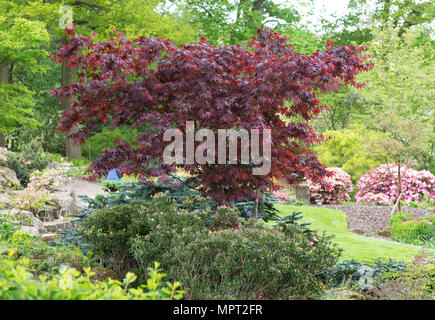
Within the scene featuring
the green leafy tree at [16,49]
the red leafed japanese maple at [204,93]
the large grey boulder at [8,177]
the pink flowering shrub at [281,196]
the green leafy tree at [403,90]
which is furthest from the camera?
the green leafy tree at [403,90]

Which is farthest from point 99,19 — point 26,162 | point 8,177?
point 8,177

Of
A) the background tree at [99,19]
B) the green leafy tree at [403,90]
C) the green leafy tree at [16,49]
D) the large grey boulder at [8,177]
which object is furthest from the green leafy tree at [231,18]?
the large grey boulder at [8,177]

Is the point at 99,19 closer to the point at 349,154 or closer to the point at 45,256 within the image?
the point at 349,154

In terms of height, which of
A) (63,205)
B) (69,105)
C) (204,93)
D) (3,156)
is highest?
(69,105)

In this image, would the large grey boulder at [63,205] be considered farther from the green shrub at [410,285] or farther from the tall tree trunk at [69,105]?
the tall tree trunk at [69,105]

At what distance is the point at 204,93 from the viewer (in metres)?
5.11

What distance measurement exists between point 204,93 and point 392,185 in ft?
33.7

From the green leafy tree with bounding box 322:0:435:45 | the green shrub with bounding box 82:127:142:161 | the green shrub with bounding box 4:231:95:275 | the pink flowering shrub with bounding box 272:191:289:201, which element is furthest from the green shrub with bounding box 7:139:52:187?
the green leafy tree with bounding box 322:0:435:45

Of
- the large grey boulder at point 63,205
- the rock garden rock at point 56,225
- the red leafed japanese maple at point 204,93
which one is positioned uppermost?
the red leafed japanese maple at point 204,93

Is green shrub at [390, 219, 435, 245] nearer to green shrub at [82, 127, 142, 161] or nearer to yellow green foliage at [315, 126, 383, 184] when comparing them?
yellow green foliage at [315, 126, 383, 184]

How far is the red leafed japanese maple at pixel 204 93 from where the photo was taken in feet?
16.9

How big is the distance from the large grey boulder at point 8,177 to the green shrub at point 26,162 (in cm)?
33
